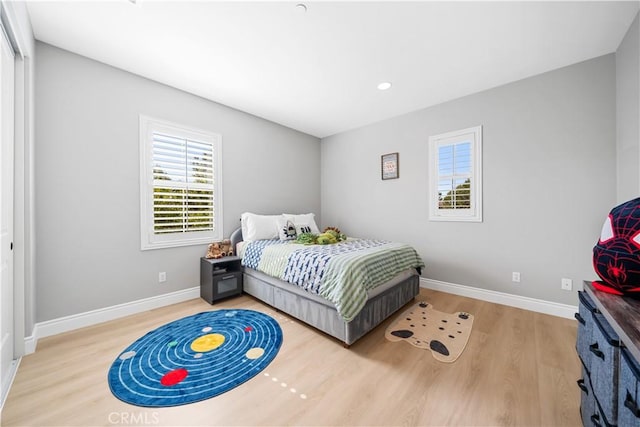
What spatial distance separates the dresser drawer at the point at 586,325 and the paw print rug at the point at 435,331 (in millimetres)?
860

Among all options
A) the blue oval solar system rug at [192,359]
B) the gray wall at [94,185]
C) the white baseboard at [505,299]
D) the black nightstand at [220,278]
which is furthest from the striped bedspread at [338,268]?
the gray wall at [94,185]

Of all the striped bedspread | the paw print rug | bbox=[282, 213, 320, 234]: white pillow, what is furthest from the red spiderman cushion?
bbox=[282, 213, 320, 234]: white pillow

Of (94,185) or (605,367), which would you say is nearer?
(605,367)

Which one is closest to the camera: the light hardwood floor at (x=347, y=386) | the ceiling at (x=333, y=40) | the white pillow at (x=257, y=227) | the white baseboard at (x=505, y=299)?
Result: the light hardwood floor at (x=347, y=386)

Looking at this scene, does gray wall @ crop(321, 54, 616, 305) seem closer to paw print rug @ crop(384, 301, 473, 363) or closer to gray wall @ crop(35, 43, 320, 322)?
paw print rug @ crop(384, 301, 473, 363)

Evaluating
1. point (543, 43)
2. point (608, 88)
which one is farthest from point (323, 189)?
point (608, 88)

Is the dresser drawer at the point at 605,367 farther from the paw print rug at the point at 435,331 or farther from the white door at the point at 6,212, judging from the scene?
the white door at the point at 6,212

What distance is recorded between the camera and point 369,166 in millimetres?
4109

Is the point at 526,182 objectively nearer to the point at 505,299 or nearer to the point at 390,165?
the point at 505,299

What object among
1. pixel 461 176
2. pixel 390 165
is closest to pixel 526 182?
pixel 461 176

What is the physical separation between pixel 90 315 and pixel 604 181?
521 centimetres

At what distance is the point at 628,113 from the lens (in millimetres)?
2049

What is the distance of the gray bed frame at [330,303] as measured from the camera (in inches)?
80.9

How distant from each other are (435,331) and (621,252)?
5.36 ft
